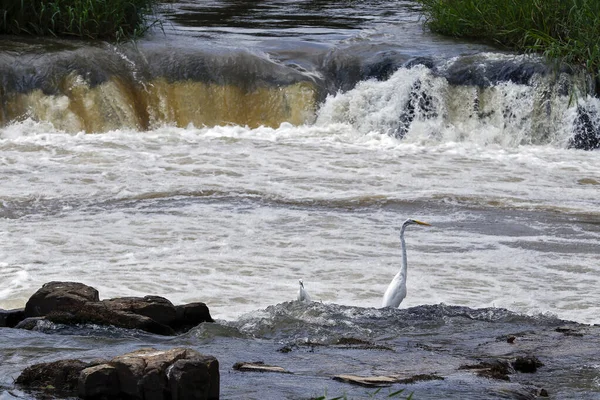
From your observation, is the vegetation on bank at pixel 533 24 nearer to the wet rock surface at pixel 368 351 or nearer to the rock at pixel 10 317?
the wet rock surface at pixel 368 351

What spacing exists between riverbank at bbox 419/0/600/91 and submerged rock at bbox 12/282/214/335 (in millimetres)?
8734

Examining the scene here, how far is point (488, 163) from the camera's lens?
1336cm

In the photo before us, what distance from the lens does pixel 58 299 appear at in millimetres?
6656

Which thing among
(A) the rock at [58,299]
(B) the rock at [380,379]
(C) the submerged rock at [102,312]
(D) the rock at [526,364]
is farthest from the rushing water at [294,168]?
(D) the rock at [526,364]

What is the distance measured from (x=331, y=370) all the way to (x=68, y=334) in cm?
153

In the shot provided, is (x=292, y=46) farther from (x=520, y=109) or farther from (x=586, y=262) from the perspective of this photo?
(x=586, y=262)

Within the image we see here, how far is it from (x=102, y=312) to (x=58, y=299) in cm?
30

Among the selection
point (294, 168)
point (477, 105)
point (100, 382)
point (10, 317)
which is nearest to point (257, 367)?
point (100, 382)

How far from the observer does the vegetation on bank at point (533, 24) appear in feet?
47.4

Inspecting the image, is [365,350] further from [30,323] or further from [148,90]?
[148,90]

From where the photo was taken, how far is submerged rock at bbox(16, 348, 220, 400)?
4766mm

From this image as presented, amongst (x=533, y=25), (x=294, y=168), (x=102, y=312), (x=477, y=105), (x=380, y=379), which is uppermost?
(x=533, y=25)

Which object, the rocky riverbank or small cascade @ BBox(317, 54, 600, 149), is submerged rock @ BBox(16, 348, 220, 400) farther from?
small cascade @ BBox(317, 54, 600, 149)

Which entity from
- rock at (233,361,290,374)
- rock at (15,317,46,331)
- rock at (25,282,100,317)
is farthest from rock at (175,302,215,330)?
rock at (233,361,290,374)
